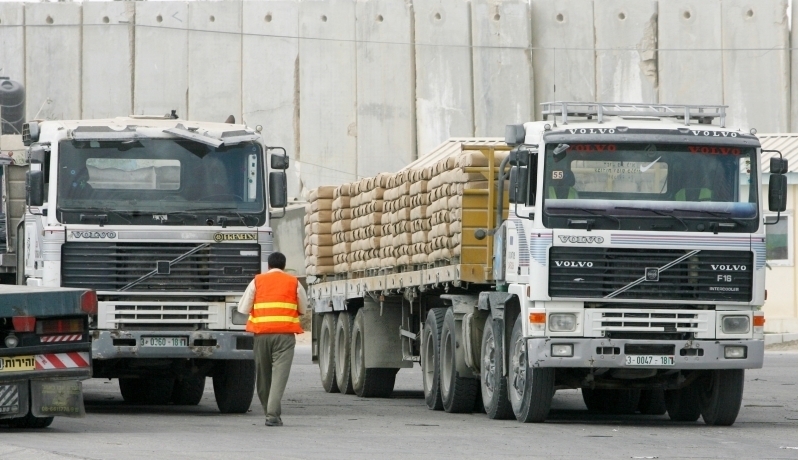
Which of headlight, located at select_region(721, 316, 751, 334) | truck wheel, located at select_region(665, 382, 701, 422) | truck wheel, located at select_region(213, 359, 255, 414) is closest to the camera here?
headlight, located at select_region(721, 316, 751, 334)

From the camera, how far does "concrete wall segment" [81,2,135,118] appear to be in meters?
40.3

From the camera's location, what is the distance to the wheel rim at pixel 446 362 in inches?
696

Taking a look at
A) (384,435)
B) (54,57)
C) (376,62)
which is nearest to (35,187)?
(384,435)

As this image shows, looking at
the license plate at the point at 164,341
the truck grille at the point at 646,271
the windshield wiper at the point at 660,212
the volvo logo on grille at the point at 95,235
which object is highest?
the windshield wiper at the point at 660,212

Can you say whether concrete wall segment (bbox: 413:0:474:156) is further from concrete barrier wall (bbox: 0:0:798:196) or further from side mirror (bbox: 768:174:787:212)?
side mirror (bbox: 768:174:787:212)

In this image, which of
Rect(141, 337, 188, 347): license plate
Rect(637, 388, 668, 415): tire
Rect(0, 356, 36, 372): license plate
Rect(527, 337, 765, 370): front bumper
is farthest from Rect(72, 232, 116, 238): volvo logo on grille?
Rect(637, 388, 668, 415): tire

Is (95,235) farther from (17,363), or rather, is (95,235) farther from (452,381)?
(452,381)

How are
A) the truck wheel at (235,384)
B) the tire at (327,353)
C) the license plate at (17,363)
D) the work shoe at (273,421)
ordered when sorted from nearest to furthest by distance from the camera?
the license plate at (17,363) < the work shoe at (273,421) < the truck wheel at (235,384) < the tire at (327,353)

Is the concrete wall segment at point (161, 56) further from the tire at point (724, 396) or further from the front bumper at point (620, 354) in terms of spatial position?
the front bumper at point (620, 354)

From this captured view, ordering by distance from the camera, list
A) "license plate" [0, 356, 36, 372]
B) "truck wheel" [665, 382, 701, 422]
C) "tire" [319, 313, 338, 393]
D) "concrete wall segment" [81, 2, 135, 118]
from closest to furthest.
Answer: "license plate" [0, 356, 36, 372]
"truck wheel" [665, 382, 701, 422]
"tire" [319, 313, 338, 393]
"concrete wall segment" [81, 2, 135, 118]

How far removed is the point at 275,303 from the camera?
50.4ft

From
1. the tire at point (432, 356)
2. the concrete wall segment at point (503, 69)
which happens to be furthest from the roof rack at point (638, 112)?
the concrete wall segment at point (503, 69)

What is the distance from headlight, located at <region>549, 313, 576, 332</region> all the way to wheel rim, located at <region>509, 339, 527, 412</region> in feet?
1.58

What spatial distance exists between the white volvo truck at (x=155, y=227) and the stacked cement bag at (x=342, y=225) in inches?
206
